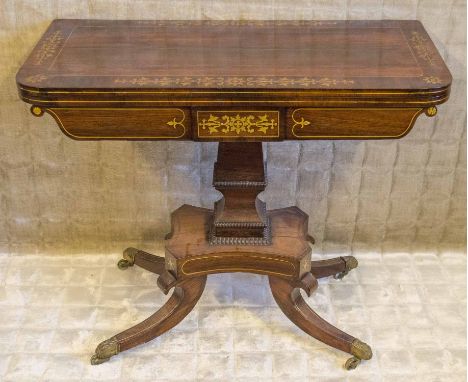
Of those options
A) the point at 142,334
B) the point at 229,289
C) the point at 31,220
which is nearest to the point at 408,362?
the point at 229,289

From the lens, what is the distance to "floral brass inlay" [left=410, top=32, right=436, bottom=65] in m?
1.60

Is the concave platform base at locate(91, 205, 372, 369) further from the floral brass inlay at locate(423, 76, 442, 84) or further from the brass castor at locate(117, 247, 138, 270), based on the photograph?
the floral brass inlay at locate(423, 76, 442, 84)

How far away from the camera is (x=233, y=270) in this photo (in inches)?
73.4

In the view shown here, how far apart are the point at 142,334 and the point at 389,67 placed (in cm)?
98

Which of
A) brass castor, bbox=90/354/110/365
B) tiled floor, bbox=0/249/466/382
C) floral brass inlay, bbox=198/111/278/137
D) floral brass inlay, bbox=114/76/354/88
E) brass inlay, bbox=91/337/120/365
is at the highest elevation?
floral brass inlay, bbox=114/76/354/88

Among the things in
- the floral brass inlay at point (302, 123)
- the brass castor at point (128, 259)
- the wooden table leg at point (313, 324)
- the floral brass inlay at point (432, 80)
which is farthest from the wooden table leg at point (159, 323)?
the floral brass inlay at point (432, 80)

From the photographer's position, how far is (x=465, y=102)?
2037 millimetres

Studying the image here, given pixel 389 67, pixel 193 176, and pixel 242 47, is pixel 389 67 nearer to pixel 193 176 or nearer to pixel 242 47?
pixel 242 47

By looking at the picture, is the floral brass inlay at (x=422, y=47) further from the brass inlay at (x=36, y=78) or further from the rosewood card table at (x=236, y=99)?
the brass inlay at (x=36, y=78)

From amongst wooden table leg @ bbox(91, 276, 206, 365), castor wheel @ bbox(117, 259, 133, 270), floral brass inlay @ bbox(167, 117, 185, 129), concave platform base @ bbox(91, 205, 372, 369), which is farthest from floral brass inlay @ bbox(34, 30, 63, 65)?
castor wheel @ bbox(117, 259, 133, 270)

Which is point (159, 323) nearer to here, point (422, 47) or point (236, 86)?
point (236, 86)

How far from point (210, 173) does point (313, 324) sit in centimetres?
59

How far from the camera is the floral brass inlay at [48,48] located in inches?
62.3

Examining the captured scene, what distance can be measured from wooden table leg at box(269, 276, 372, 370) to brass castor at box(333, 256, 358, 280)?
30cm
